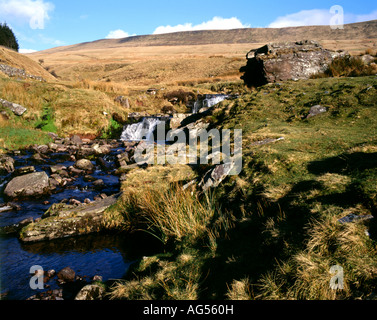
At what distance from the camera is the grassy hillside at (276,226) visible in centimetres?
355

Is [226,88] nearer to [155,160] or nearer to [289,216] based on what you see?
[155,160]

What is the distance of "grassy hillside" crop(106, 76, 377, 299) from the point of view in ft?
11.6

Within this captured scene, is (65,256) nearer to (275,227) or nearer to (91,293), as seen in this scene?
(91,293)

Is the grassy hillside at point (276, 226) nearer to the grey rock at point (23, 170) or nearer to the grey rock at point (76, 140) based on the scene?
the grey rock at point (23, 170)

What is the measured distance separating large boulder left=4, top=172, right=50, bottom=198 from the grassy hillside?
4.55 metres

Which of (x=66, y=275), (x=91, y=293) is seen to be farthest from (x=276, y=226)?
(x=66, y=275)

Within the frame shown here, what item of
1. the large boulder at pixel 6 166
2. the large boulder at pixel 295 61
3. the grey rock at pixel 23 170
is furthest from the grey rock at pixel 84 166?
the large boulder at pixel 295 61

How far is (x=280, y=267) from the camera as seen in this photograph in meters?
3.72

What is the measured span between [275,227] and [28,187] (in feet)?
32.8

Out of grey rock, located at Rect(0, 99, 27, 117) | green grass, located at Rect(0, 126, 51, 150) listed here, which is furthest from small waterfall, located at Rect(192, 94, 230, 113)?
grey rock, located at Rect(0, 99, 27, 117)

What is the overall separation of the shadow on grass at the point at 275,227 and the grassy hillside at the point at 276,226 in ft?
0.06

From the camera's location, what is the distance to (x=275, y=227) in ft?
15.1
